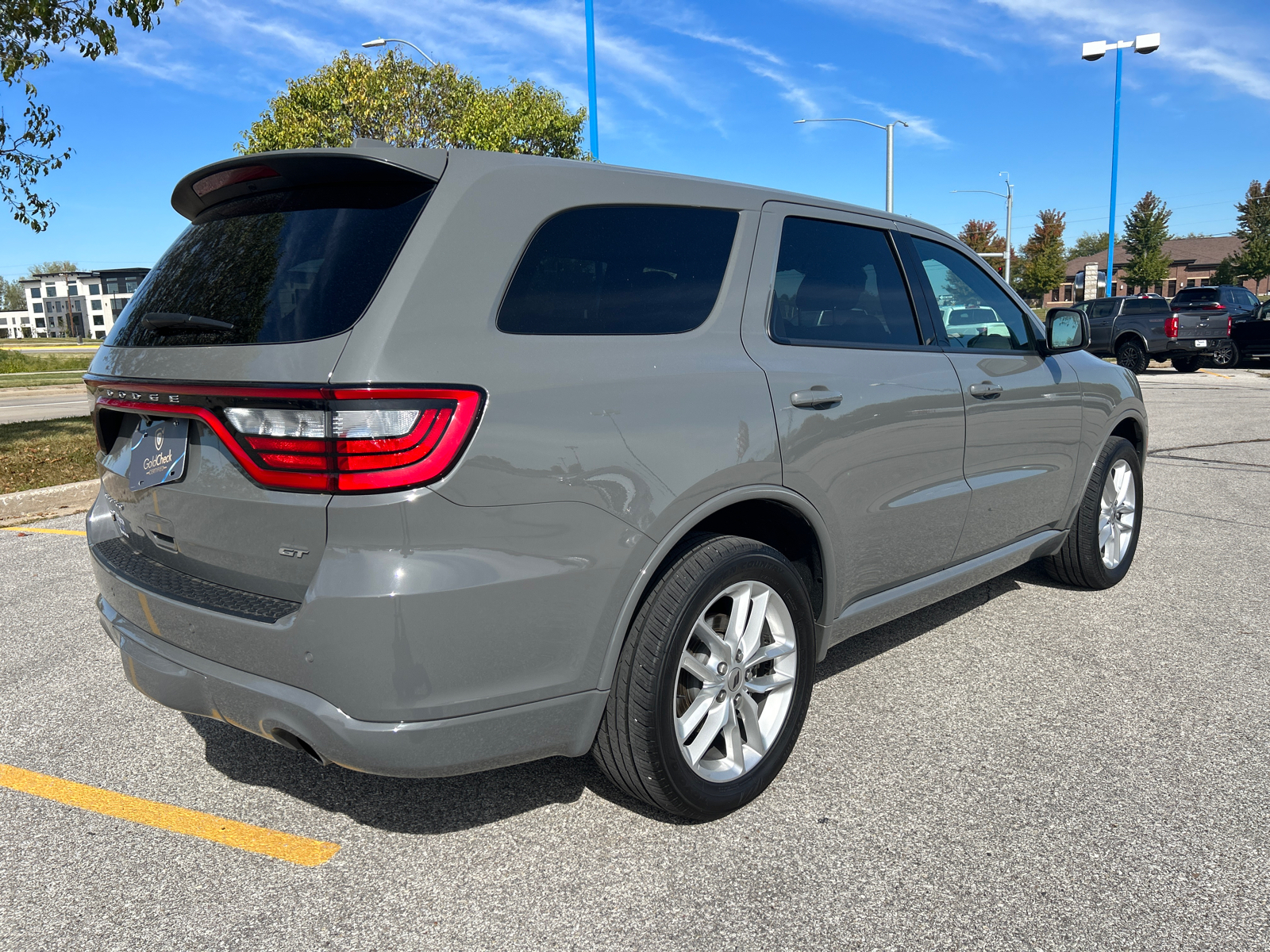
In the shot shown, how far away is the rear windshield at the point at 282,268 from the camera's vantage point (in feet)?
7.21

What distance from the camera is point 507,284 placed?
2.28 meters

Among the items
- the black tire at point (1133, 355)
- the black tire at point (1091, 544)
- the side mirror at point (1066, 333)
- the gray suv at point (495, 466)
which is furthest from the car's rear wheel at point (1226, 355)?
the gray suv at point (495, 466)

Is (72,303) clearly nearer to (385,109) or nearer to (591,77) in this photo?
(385,109)

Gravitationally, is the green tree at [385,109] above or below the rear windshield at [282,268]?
above

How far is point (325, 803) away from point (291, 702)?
0.85 metres

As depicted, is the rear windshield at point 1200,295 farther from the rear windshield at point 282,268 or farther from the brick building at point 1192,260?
the brick building at point 1192,260

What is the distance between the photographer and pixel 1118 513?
5.00 metres

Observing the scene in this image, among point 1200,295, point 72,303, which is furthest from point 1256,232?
point 72,303

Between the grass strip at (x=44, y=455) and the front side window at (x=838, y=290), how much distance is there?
5.77 meters

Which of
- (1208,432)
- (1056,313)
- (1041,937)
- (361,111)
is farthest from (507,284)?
(361,111)

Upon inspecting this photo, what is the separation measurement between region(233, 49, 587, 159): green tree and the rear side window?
74.2ft

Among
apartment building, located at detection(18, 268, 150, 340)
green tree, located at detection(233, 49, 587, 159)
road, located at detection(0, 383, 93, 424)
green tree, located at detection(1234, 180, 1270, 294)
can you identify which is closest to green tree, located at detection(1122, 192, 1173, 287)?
green tree, located at detection(1234, 180, 1270, 294)

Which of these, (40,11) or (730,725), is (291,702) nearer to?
(730,725)

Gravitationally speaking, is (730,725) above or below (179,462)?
below
